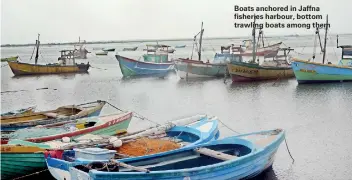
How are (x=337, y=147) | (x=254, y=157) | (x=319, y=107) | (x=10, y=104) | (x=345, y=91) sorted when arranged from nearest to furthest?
(x=254, y=157)
(x=337, y=147)
(x=319, y=107)
(x=10, y=104)
(x=345, y=91)

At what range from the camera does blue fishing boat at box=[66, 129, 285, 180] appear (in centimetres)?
766

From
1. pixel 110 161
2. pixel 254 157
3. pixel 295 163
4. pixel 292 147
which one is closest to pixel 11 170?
pixel 110 161

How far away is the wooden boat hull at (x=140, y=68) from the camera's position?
35.5 meters

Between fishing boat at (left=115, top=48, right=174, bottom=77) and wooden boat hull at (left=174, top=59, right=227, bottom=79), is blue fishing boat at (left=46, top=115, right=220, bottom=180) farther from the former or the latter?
fishing boat at (left=115, top=48, right=174, bottom=77)

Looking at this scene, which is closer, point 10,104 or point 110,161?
point 110,161

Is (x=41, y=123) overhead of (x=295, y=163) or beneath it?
overhead

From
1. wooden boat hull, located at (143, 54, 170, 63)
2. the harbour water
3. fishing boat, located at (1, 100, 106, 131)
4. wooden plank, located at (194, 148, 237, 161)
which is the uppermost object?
wooden boat hull, located at (143, 54, 170, 63)

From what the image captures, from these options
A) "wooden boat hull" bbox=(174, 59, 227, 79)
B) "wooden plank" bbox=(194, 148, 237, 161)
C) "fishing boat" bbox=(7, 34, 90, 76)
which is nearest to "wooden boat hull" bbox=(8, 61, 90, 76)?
"fishing boat" bbox=(7, 34, 90, 76)

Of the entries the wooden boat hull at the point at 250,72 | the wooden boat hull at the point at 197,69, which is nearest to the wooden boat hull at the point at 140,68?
the wooden boat hull at the point at 197,69

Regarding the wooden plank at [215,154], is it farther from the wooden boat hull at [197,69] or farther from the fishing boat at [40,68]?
the fishing boat at [40,68]

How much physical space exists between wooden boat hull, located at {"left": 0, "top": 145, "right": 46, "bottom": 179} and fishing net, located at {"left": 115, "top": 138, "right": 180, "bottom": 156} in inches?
71.7

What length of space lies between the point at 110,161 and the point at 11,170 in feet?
8.01

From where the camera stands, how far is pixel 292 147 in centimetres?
1224

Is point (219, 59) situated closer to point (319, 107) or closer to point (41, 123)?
point (319, 107)
